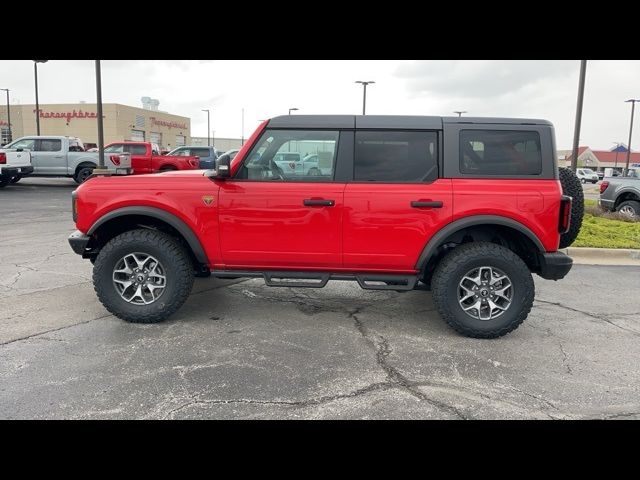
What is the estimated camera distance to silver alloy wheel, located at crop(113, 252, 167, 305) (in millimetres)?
4312

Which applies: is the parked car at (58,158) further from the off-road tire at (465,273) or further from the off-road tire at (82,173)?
the off-road tire at (465,273)

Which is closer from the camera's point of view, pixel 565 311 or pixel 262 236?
pixel 262 236

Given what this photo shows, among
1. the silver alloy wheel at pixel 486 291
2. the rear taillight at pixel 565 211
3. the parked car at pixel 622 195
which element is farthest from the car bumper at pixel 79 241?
the parked car at pixel 622 195

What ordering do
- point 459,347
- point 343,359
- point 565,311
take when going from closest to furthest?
point 343,359 < point 459,347 < point 565,311

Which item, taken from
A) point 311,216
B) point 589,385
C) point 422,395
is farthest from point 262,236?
point 589,385

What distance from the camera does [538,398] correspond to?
308 centimetres

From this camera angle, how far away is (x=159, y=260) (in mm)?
4250

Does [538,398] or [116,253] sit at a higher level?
[116,253]

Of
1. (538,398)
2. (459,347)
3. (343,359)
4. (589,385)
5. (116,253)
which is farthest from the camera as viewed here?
(116,253)

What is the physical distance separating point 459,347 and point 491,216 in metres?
1.19

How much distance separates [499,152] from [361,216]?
1383 millimetres

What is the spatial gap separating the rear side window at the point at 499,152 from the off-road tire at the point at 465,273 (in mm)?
697

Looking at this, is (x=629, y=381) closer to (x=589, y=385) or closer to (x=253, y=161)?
(x=589, y=385)

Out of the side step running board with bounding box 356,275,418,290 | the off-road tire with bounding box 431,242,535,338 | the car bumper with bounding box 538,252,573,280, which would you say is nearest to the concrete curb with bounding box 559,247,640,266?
the car bumper with bounding box 538,252,573,280
